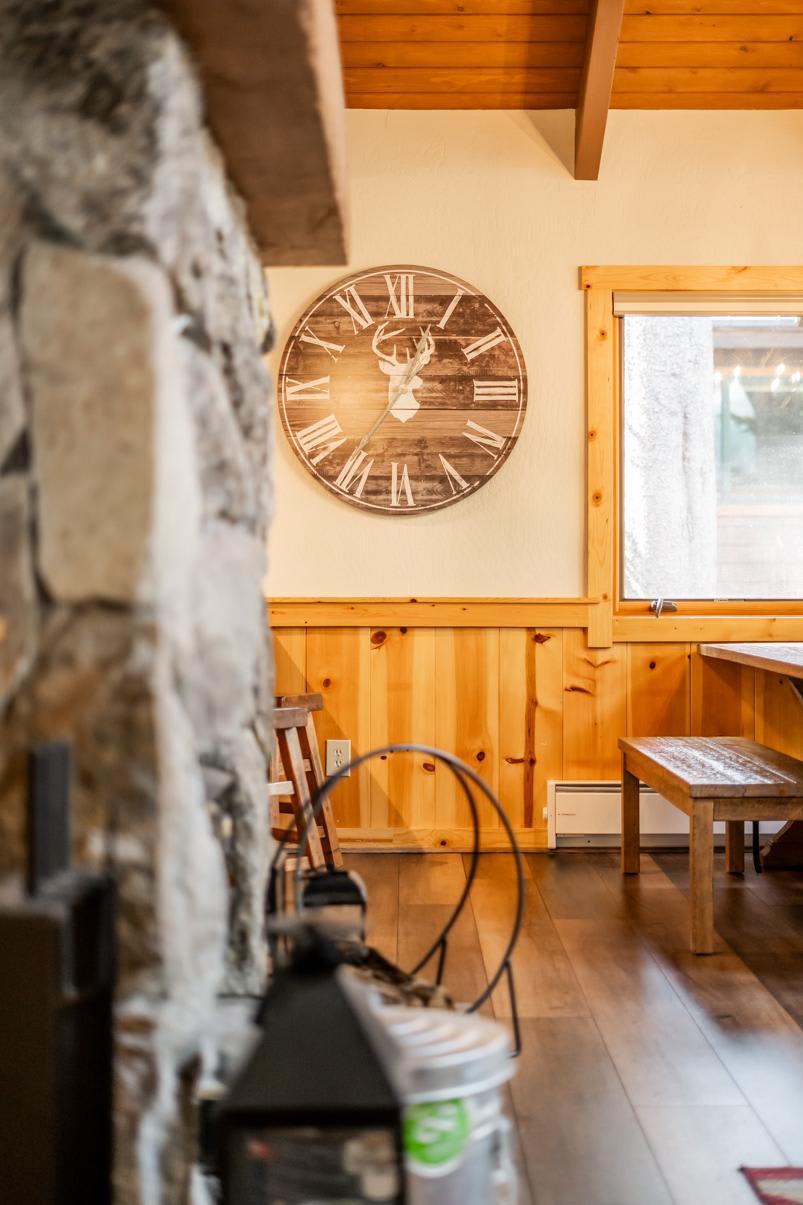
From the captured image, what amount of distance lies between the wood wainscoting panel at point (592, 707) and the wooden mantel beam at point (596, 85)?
164 centimetres

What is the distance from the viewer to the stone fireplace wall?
2.82 feet

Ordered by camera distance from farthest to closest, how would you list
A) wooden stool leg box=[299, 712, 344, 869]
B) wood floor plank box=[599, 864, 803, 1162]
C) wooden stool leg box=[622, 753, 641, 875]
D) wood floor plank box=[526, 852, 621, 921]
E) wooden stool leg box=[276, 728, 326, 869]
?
wooden stool leg box=[622, 753, 641, 875] < wooden stool leg box=[299, 712, 344, 869] < wooden stool leg box=[276, 728, 326, 869] < wood floor plank box=[526, 852, 621, 921] < wood floor plank box=[599, 864, 803, 1162]

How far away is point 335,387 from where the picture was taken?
11.3 feet

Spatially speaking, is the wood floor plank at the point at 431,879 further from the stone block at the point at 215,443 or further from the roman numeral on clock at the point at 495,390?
the stone block at the point at 215,443

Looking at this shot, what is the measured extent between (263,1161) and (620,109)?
11.7ft

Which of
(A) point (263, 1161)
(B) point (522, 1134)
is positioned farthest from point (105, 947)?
(B) point (522, 1134)

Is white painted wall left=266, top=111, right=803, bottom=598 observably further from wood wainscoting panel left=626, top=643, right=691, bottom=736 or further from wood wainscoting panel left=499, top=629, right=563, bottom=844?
wood wainscoting panel left=626, top=643, right=691, bottom=736

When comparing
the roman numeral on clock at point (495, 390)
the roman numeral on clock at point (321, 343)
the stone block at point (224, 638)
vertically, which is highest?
the roman numeral on clock at point (321, 343)

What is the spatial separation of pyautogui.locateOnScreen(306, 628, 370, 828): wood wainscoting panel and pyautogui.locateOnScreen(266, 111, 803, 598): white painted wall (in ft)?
0.58

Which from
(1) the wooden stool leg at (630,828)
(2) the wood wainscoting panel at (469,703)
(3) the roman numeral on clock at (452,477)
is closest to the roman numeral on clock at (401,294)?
(3) the roman numeral on clock at (452,477)

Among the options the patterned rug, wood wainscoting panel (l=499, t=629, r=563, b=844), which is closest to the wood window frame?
wood wainscoting panel (l=499, t=629, r=563, b=844)

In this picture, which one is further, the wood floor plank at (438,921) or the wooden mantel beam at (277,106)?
the wood floor plank at (438,921)

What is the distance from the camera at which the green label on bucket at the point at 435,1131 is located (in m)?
0.92

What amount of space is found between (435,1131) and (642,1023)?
1.22m
